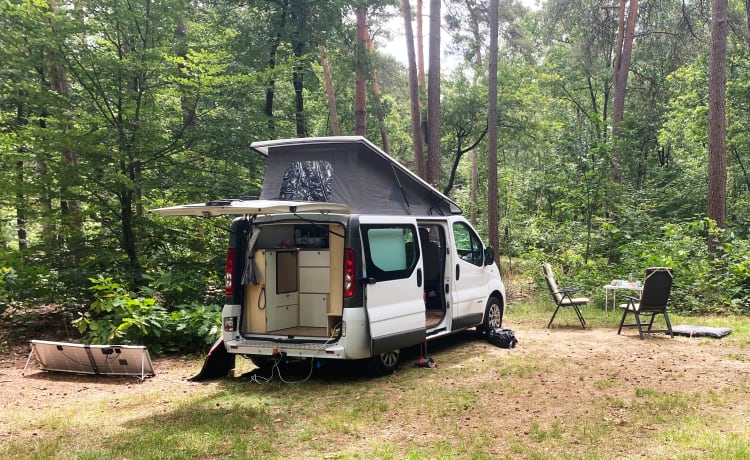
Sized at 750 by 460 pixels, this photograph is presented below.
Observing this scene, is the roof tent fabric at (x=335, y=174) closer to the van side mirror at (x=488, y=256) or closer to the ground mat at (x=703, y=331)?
the van side mirror at (x=488, y=256)

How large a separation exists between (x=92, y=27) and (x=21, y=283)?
13.4ft

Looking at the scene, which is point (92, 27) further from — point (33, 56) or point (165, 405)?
point (165, 405)

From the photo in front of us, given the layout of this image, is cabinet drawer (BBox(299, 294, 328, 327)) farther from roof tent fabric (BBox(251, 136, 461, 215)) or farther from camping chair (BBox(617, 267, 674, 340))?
camping chair (BBox(617, 267, 674, 340))

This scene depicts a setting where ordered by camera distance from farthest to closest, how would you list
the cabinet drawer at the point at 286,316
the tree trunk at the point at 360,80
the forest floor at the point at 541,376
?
1. the tree trunk at the point at 360,80
2. the cabinet drawer at the point at 286,316
3. the forest floor at the point at 541,376

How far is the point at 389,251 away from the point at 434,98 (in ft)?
28.6

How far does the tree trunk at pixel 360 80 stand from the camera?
14234 mm

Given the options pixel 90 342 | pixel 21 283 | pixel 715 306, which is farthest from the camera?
pixel 715 306

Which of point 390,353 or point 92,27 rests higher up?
point 92,27

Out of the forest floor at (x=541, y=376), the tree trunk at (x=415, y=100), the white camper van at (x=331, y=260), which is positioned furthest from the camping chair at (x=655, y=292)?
the tree trunk at (x=415, y=100)

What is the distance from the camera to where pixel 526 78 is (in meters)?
18.0

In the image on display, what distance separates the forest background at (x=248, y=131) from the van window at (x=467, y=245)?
11.0 ft

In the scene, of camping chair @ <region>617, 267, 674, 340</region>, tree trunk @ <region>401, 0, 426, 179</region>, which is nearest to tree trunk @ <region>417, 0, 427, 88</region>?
tree trunk @ <region>401, 0, 426, 179</region>

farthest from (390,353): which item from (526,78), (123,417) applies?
(526,78)

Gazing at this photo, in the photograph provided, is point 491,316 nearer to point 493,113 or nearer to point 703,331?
point 703,331
